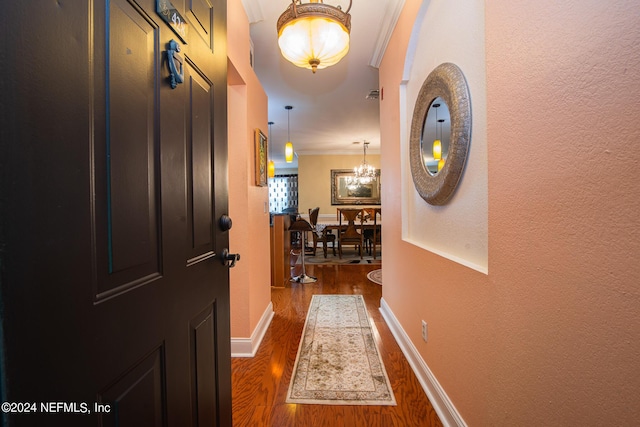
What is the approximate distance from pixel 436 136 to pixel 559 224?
101 cm

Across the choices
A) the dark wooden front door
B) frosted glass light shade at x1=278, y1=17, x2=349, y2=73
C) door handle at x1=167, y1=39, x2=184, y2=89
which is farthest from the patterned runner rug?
frosted glass light shade at x1=278, y1=17, x2=349, y2=73

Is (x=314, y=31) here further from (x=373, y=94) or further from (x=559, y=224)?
(x=373, y=94)

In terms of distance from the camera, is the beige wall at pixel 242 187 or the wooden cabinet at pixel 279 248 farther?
the wooden cabinet at pixel 279 248

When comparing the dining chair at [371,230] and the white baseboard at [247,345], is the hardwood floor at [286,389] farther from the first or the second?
the dining chair at [371,230]

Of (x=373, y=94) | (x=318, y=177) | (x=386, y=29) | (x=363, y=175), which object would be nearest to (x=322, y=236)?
(x=363, y=175)

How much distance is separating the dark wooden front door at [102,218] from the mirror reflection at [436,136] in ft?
3.94

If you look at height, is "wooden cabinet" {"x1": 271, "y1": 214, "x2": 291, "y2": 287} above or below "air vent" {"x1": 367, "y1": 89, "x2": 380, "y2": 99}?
below

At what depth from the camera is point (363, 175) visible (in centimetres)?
697

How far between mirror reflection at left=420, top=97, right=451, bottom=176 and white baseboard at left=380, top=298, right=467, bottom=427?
1.17 metres

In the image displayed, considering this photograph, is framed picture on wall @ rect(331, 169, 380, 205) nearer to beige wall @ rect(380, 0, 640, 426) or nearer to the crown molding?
the crown molding

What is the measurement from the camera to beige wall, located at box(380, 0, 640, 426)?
0.60m

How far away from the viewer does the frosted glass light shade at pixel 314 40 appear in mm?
1532

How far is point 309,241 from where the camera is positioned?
7.62 metres

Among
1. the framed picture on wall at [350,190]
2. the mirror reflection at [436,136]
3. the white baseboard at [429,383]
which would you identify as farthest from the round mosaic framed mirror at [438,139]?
the framed picture on wall at [350,190]
